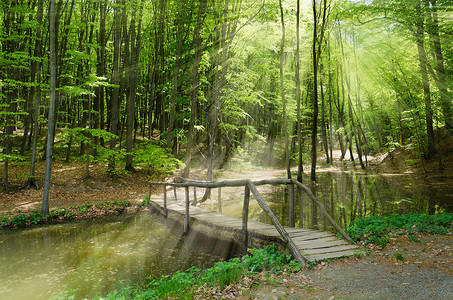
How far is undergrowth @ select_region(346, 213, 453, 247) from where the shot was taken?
6.01 metres

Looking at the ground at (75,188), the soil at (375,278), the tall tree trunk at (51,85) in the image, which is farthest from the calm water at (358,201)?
the tall tree trunk at (51,85)

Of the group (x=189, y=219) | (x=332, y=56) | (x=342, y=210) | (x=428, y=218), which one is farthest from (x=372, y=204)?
(x=332, y=56)

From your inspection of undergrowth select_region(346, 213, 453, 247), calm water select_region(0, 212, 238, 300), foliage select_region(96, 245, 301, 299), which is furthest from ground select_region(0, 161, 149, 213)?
undergrowth select_region(346, 213, 453, 247)

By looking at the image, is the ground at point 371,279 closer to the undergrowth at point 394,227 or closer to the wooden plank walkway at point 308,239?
the wooden plank walkway at point 308,239

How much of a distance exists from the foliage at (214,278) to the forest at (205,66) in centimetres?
838

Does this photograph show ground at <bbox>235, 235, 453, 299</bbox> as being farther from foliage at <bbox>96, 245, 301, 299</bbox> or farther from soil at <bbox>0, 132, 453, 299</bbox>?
foliage at <bbox>96, 245, 301, 299</bbox>

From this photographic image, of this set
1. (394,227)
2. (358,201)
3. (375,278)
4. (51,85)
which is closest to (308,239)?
(375,278)

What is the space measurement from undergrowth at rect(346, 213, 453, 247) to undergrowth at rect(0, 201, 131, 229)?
10280 millimetres

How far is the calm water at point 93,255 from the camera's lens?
18.0 feet

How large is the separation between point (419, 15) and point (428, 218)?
8.88 meters

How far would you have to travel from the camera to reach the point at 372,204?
11.5 m

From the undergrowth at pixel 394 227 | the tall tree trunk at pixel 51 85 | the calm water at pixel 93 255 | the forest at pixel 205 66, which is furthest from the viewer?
the forest at pixel 205 66

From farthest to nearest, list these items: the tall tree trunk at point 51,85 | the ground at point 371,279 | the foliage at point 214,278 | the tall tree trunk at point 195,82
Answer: the tall tree trunk at point 195,82 < the tall tree trunk at point 51,85 < the foliage at point 214,278 < the ground at point 371,279

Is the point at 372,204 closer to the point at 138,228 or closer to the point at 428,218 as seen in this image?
the point at 428,218
